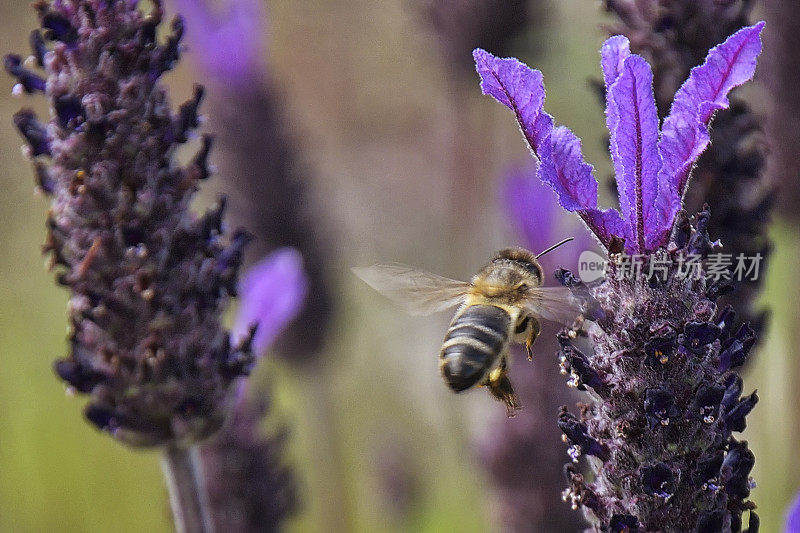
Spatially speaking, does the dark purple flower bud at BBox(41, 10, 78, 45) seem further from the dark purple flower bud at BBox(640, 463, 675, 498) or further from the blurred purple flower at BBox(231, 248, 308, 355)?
the dark purple flower bud at BBox(640, 463, 675, 498)

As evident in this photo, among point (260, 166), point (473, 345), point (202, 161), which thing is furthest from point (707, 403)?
point (260, 166)

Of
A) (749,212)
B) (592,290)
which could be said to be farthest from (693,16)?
(592,290)

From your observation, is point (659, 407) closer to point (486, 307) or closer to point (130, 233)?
point (486, 307)

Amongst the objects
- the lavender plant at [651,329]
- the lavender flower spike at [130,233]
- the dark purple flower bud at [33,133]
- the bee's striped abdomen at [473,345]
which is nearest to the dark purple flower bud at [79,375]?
the lavender flower spike at [130,233]

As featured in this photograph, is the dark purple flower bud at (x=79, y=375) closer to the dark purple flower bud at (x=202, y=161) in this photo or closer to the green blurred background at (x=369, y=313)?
the dark purple flower bud at (x=202, y=161)

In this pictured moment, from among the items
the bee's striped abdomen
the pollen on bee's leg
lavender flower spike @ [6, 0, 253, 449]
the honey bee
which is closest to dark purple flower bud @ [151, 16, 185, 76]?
lavender flower spike @ [6, 0, 253, 449]

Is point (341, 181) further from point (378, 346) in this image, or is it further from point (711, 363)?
point (711, 363)

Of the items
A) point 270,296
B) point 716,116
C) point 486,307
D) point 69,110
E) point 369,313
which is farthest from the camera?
point 369,313
